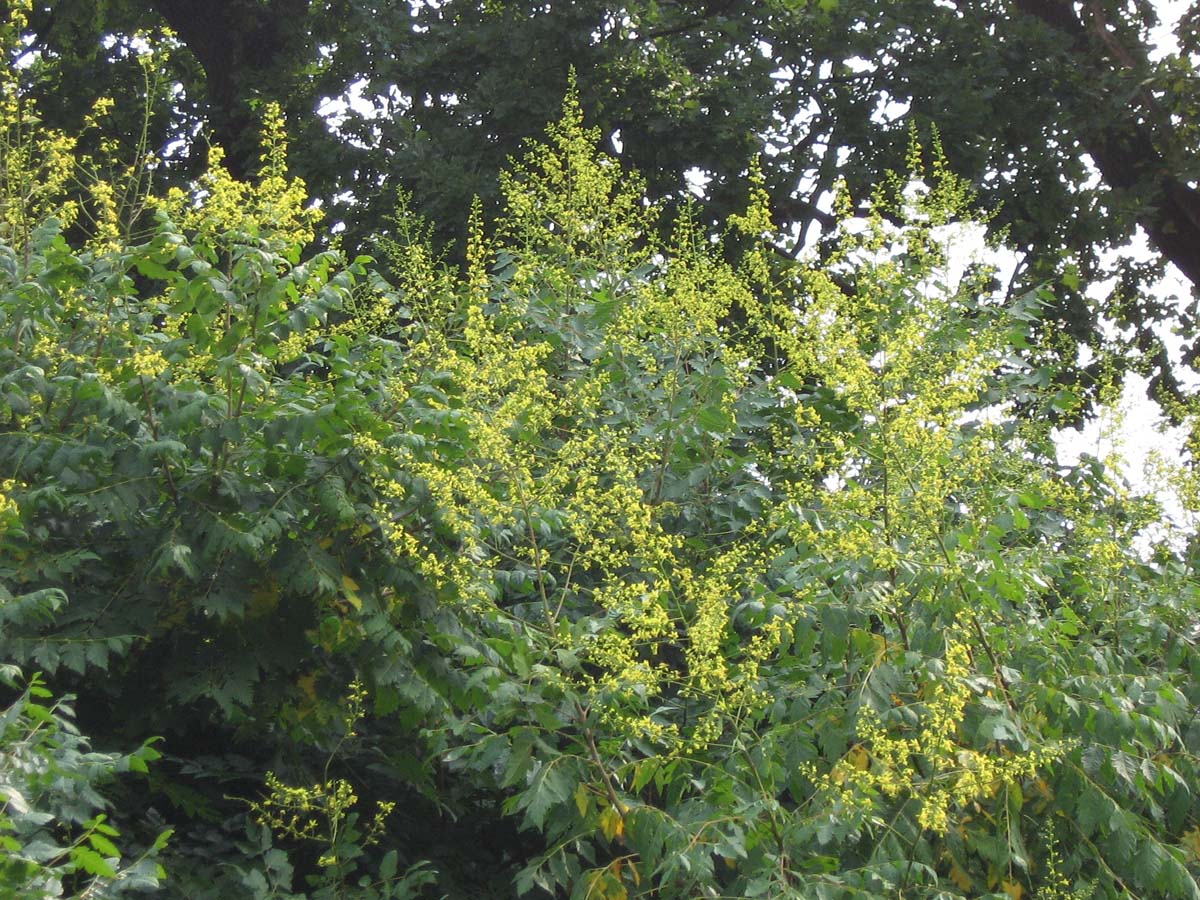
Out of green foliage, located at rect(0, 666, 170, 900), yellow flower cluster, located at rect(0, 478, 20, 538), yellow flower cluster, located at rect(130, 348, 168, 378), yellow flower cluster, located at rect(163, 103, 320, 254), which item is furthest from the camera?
yellow flower cluster, located at rect(163, 103, 320, 254)

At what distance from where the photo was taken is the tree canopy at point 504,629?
138 inches

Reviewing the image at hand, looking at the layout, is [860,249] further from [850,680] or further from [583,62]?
[583,62]

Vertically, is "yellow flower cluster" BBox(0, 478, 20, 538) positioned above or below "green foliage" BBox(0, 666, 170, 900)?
above

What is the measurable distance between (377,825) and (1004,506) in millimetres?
1824

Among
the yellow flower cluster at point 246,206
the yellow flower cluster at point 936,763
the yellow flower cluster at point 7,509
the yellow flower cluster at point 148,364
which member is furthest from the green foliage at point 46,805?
the yellow flower cluster at point 936,763

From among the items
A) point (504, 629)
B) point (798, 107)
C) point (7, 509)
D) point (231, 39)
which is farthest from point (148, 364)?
point (231, 39)

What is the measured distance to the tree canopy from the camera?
11.5 ft

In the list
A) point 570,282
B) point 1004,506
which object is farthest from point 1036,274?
point 1004,506

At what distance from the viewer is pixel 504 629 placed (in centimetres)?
374

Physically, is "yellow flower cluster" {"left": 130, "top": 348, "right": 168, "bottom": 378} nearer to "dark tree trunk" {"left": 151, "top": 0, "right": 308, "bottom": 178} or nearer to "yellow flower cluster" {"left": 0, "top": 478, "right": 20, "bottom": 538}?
"yellow flower cluster" {"left": 0, "top": 478, "right": 20, "bottom": 538}

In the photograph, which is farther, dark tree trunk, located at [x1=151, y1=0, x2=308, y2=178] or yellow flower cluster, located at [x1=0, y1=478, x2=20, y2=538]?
dark tree trunk, located at [x1=151, y1=0, x2=308, y2=178]

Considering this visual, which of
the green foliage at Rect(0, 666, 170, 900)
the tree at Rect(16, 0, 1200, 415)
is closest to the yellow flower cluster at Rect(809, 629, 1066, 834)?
the green foliage at Rect(0, 666, 170, 900)

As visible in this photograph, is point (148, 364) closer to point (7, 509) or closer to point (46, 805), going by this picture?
point (7, 509)

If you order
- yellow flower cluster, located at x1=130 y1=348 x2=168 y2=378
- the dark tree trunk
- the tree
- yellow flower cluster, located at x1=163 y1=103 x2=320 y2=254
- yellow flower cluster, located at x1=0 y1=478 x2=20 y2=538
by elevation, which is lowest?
yellow flower cluster, located at x1=0 y1=478 x2=20 y2=538
